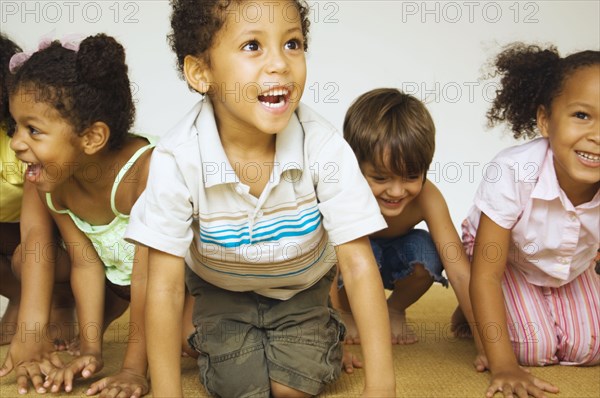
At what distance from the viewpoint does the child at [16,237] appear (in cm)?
158

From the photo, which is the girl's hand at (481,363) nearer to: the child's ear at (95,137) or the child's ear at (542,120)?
the child's ear at (542,120)

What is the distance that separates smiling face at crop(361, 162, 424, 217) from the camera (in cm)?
160

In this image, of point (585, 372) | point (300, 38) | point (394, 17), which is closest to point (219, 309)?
point (300, 38)

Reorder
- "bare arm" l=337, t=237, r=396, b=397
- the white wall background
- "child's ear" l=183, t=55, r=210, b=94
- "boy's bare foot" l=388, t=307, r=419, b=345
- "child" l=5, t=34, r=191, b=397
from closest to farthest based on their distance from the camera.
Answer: "bare arm" l=337, t=237, r=396, b=397, "child's ear" l=183, t=55, r=210, b=94, "child" l=5, t=34, r=191, b=397, "boy's bare foot" l=388, t=307, r=419, b=345, the white wall background

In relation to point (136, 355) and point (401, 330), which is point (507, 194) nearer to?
point (401, 330)

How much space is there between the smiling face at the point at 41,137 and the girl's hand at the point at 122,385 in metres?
0.36

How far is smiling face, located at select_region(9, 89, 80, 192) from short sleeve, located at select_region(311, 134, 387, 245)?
Result: 0.46m

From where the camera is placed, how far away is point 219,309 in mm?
1426

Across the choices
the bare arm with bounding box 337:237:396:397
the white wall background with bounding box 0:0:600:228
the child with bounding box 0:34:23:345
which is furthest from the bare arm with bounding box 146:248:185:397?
the white wall background with bounding box 0:0:600:228

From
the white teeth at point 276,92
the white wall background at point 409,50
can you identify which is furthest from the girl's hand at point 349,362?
the white wall background at point 409,50

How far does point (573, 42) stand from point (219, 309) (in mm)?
1678

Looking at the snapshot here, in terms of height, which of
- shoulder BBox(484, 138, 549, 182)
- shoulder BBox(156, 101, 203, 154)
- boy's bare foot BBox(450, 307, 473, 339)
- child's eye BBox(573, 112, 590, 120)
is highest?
shoulder BBox(156, 101, 203, 154)

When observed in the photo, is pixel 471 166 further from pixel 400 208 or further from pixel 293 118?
pixel 293 118

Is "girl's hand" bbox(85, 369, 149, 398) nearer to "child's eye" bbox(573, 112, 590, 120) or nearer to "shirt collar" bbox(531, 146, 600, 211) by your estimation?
"shirt collar" bbox(531, 146, 600, 211)
